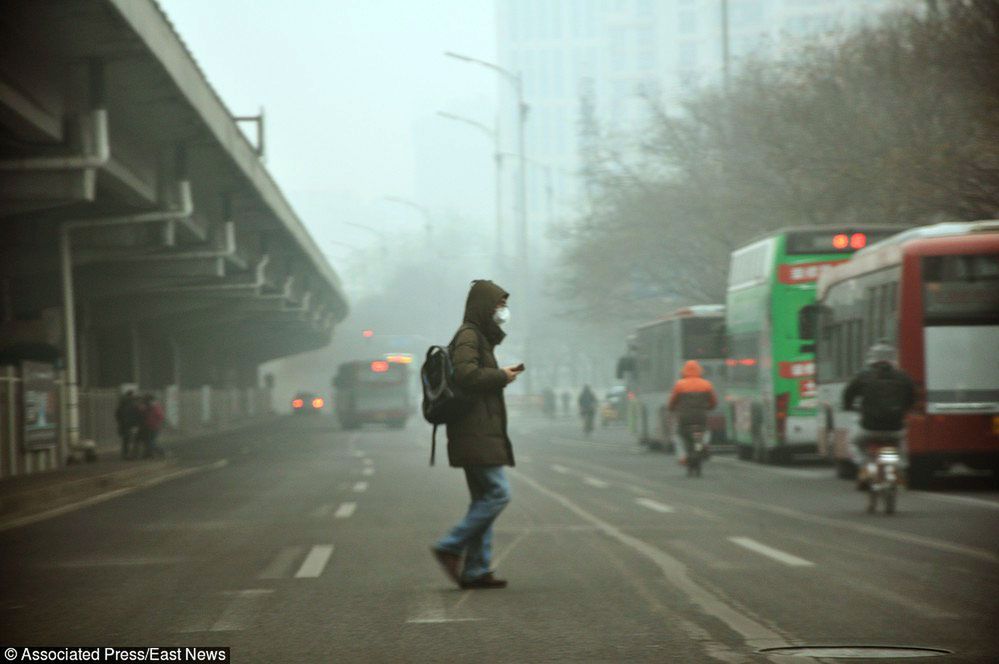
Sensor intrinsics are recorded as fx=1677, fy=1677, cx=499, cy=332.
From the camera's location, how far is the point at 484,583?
10.6 metres

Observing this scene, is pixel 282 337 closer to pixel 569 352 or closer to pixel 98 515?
pixel 569 352

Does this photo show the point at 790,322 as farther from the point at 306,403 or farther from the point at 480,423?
the point at 306,403

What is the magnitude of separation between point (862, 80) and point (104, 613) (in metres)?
32.1

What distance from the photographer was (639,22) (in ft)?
633

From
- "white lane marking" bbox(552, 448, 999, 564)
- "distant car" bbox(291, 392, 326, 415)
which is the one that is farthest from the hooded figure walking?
"distant car" bbox(291, 392, 326, 415)

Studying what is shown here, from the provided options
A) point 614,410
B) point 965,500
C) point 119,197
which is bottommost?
point 614,410

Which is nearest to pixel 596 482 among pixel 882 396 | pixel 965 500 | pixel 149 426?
pixel 965 500

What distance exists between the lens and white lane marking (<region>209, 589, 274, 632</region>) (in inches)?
357

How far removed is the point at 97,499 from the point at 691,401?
29.5 ft

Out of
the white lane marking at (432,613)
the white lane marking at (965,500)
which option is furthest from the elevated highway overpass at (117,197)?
the white lane marking at (432,613)

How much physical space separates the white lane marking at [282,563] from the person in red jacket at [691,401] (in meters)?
12.4

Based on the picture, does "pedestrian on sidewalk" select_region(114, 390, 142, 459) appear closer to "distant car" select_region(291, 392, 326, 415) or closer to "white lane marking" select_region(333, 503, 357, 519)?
"white lane marking" select_region(333, 503, 357, 519)

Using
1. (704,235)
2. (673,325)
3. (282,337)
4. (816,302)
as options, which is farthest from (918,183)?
(282,337)

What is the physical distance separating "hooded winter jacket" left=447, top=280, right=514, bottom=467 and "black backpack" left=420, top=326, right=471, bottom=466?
0.16ft
